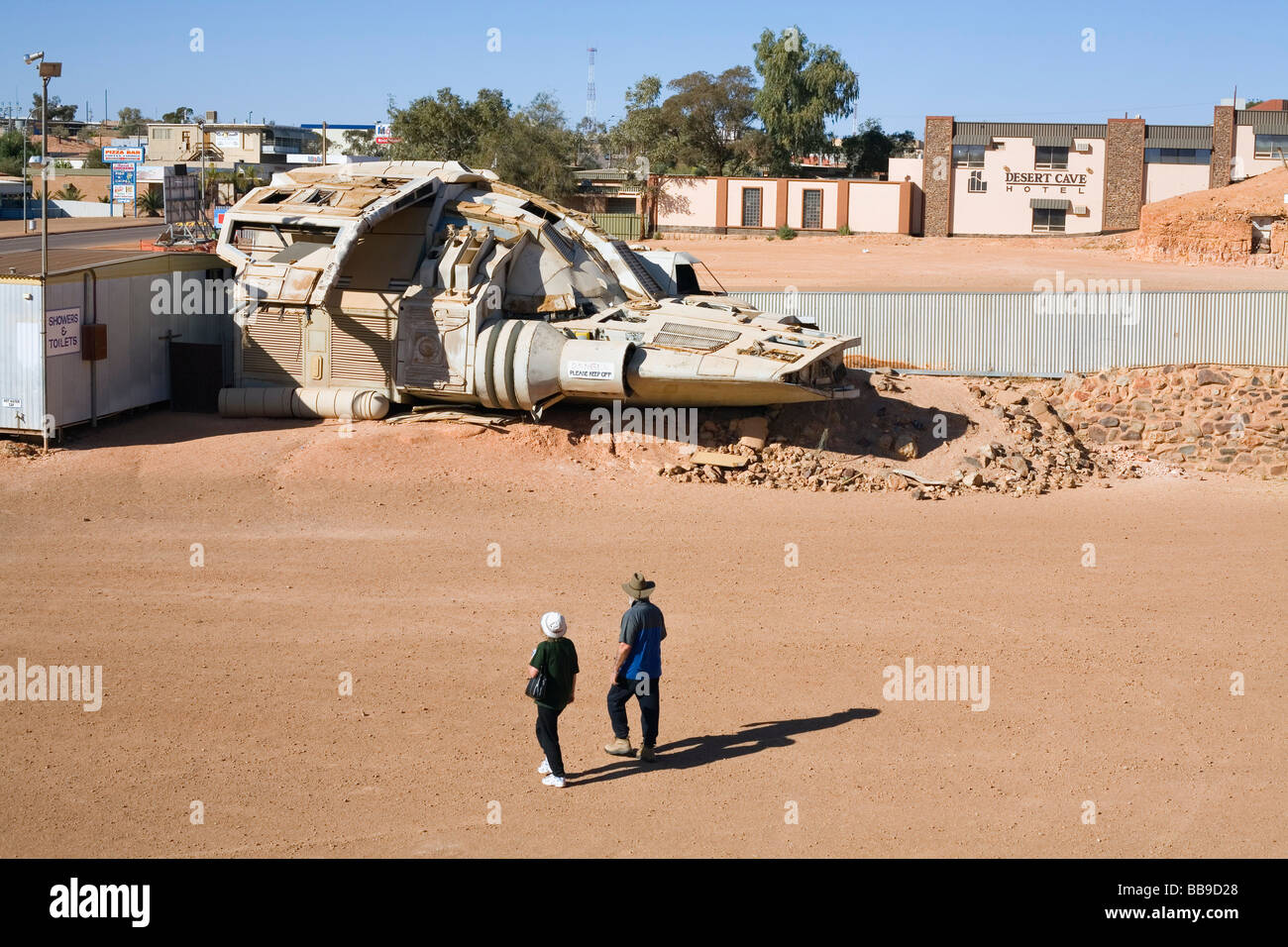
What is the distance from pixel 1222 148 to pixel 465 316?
5847cm

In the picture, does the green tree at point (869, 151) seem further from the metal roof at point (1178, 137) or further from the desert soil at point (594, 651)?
the desert soil at point (594, 651)

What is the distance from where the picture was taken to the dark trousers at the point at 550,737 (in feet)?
36.3

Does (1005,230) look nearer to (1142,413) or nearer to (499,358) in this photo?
(1142,413)

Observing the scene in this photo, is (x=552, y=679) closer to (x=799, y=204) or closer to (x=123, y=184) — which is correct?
(x=799, y=204)

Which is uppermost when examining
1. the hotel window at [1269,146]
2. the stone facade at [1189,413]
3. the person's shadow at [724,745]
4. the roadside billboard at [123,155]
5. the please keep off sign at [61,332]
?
the roadside billboard at [123,155]

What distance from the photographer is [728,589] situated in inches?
677

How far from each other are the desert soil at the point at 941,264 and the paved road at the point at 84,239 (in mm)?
21133

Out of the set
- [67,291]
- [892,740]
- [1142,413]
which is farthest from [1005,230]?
[892,740]

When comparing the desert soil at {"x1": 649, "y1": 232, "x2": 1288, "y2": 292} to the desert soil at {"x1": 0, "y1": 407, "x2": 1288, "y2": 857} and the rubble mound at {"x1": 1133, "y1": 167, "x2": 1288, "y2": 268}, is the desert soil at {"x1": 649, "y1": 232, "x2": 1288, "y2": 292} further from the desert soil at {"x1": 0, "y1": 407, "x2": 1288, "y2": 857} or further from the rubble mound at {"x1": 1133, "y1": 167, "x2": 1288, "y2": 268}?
the desert soil at {"x1": 0, "y1": 407, "x2": 1288, "y2": 857}

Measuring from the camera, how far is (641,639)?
11648mm

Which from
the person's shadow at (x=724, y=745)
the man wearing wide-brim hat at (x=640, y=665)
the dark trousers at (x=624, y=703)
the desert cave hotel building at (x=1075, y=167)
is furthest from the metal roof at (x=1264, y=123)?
the dark trousers at (x=624, y=703)

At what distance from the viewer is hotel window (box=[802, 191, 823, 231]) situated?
70438 millimetres
